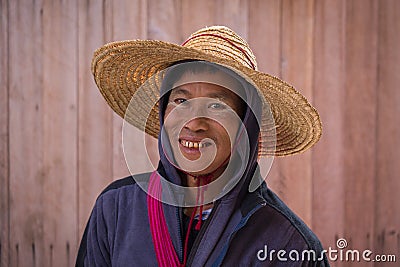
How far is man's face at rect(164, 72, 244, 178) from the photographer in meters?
1.45

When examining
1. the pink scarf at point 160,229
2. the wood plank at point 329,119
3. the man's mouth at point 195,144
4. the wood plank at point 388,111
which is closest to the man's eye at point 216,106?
the man's mouth at point 195,144

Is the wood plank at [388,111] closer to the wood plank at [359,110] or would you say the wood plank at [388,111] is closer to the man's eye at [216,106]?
the wood plank at [359,110]

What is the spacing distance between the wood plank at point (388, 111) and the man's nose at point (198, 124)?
1.28 meters

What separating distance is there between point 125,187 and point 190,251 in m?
Answer: 0.31

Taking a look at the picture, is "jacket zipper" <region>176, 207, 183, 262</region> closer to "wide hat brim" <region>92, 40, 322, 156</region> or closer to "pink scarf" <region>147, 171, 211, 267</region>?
"pink scarf" <region>147, 171, 211, 267</region>

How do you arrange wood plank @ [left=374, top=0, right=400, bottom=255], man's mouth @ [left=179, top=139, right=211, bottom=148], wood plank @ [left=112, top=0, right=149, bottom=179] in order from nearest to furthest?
man's mouth @ [left=179, top=139, right=211, bottom=148], wood plank @ [left=112, top=0, right=149, bottom=179], wood plank @ [left=374, top=0, right=400, bottom=255]

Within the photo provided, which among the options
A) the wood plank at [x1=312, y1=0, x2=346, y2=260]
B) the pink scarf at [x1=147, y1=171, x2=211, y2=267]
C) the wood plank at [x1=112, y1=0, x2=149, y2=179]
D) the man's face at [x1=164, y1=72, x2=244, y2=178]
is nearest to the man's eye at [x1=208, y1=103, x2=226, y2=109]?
the man's face at [x1=164, y1=72, x2=244, y2=178]

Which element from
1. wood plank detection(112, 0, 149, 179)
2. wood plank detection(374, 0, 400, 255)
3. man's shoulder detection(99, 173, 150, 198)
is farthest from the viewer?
wood plank detection(374, 0, 400, 255)

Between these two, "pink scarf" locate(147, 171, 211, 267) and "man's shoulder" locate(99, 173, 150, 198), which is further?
"man's shoulder" locate(99, 173, 150, 198)

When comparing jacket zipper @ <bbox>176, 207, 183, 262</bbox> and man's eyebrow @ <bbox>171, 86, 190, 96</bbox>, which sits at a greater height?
man's eyebrow @ <bbox>171, 86, 190, 96</bbox>

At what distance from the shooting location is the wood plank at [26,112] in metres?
2.38

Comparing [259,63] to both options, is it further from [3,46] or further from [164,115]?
[3,46]

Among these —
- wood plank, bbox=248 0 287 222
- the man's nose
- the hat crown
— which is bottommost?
the man's nose

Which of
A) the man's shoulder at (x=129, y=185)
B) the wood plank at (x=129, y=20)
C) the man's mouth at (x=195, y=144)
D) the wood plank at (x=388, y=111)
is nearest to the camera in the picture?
the man's mouth at (x=195, y=144)
